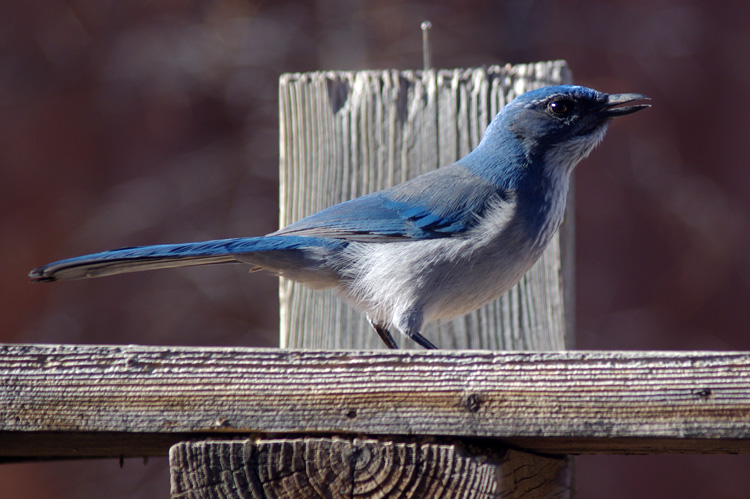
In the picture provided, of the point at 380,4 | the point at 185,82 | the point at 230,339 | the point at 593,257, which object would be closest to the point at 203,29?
the point at 185,82

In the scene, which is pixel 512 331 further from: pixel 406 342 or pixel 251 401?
pixel 251 401

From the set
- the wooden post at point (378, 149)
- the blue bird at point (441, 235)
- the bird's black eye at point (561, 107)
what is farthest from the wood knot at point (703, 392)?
the bird's black eye at point (561, 107)

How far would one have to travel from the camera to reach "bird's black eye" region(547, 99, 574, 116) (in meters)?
3.02

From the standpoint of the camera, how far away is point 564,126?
10.1 ft

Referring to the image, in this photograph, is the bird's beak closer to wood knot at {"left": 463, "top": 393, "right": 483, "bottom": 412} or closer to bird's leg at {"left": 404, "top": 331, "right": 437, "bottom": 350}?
bird's leg at {"left": 404, "top": 331, "right": 437, "bottom": 350}

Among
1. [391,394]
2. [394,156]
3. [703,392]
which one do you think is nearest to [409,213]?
[394,156]

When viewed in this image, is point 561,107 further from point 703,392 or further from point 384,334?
point 703,392

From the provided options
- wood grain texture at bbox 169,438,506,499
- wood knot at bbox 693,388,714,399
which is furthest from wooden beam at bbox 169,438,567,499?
wood knot at bbox 693,388,714,399

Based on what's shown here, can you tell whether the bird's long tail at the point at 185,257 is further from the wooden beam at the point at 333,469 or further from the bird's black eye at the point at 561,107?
the bird's black eye at the point at 561,107

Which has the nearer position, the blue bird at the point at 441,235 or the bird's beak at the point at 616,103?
the blue bird at the point at 441,235

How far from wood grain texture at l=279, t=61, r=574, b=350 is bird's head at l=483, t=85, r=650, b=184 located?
0.32 ft

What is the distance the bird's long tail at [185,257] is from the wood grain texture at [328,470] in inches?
24.0

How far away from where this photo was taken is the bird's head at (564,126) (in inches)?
119

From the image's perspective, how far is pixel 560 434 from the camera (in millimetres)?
1763
